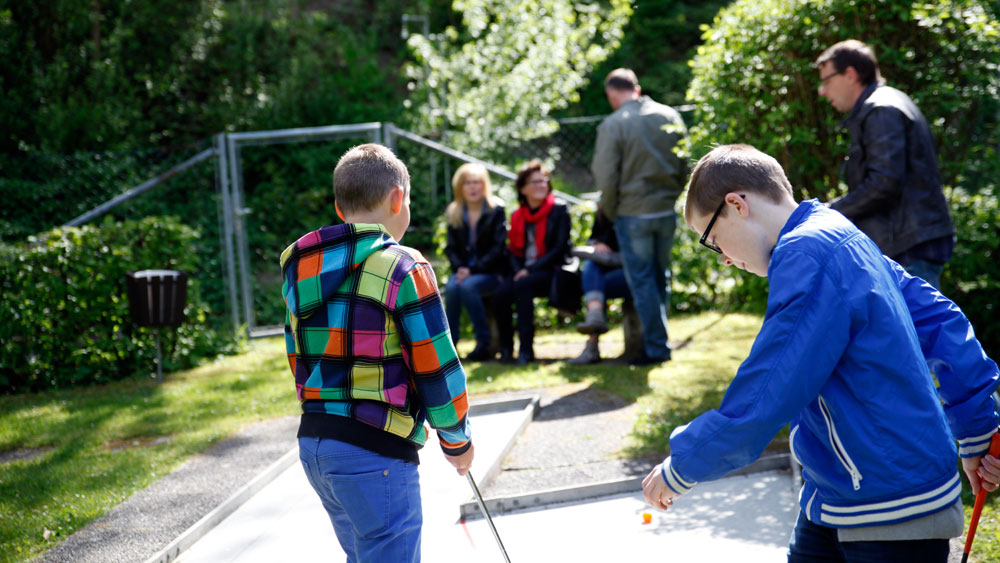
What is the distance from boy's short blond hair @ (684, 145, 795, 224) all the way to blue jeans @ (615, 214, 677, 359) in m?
4.66

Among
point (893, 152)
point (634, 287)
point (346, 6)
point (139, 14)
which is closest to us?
point (893, 152)

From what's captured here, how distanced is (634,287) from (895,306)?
4.89 m

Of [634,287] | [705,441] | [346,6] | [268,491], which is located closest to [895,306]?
[705,441]

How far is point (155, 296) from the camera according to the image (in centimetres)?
722

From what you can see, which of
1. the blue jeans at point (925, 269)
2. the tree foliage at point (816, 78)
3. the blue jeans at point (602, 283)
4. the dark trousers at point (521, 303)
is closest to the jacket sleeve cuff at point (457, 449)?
the blue jeans at point (925, 269)

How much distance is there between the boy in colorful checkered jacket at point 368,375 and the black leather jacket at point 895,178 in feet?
8.99

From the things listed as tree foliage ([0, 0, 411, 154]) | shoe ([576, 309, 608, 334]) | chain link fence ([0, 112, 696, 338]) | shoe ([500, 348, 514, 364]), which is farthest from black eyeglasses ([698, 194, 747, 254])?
tree foliage ([0, 0, 411, 154])

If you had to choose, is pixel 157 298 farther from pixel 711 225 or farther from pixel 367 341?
pixel 711 225

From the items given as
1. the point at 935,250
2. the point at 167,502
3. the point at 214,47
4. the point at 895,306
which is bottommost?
the point at 167,502

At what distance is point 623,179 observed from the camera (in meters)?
6.76

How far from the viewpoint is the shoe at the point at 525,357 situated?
23.7ft

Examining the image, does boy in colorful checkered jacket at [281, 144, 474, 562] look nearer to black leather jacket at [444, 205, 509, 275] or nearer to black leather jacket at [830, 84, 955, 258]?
black leather jacket at [830, 84, 955, 258]

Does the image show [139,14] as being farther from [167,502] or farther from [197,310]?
[167,502]

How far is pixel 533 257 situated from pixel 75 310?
3.92 m
